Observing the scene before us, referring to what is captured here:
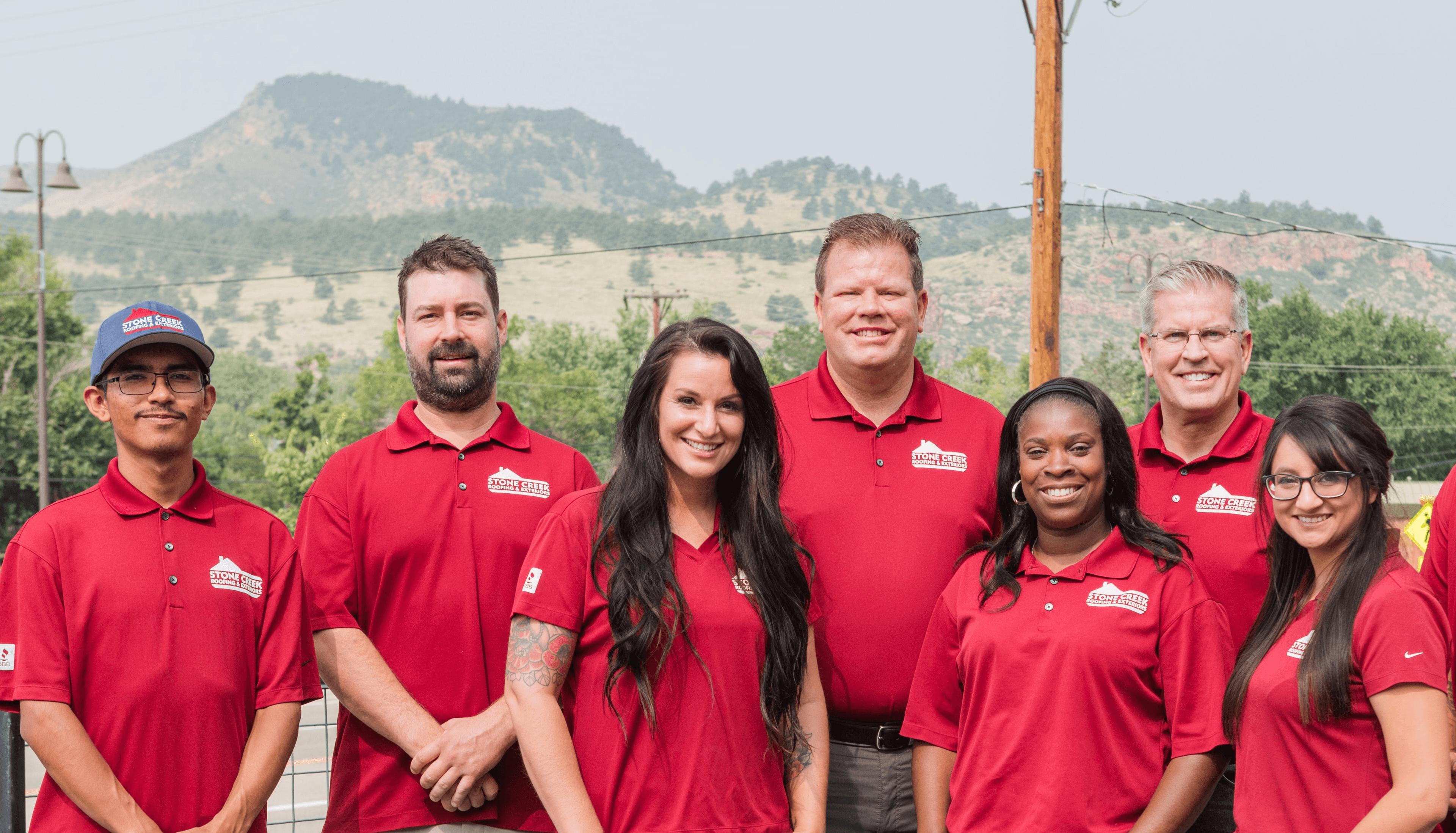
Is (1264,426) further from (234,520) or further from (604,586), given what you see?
(234,520)

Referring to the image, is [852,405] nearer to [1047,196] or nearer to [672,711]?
[672,711]

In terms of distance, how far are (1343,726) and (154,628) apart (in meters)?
3.09

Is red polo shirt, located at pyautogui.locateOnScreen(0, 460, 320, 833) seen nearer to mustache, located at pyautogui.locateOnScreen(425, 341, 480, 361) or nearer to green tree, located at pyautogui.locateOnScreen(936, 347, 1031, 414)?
mustache, located at pyautogui.locateOnScreen(425, 341, 480, 361)

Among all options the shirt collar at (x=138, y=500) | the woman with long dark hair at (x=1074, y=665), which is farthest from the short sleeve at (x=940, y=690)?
the shirt collar at (x=138, y=500)

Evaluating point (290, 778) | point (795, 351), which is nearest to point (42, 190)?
point (290, 778)

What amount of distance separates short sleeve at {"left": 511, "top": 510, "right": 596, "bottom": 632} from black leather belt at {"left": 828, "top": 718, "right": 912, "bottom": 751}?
1093 millimetres

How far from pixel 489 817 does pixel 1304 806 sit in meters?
2.32

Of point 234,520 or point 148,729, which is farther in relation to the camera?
point 234,520

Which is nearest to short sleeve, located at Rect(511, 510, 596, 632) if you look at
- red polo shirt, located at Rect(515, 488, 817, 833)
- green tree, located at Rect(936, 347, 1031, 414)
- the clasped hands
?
red polo shirt, located at Rect(515, 488, 817, 833)

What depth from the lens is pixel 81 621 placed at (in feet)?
10.5

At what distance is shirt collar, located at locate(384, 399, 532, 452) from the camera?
4027 millimetres

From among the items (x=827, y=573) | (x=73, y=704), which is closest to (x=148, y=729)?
(x=73, y=704)

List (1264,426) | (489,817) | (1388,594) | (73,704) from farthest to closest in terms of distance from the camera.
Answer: (1264,426)
(489,817)
(73,704)
(1388,594)

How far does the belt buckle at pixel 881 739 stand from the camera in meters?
3.86
